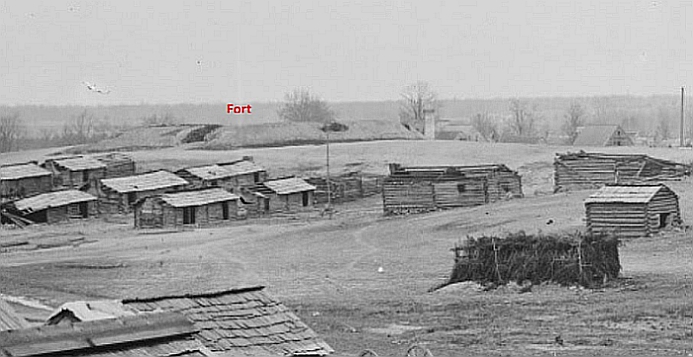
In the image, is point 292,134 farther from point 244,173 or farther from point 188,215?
point 188,215

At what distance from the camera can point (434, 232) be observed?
48750mm

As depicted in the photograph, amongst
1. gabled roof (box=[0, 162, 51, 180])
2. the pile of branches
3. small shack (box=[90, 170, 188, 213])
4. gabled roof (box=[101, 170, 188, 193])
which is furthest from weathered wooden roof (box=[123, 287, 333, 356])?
gabled roof (box=[0, 162, 51, 180])

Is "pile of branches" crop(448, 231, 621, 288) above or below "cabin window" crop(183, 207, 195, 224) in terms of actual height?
above

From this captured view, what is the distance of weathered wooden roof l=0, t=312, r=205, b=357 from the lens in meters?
7.70

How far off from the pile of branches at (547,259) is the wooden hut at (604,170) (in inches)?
1140

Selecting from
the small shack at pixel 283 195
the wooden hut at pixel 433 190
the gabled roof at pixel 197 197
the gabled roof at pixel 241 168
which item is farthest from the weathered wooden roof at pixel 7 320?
the gabled roof at pixel 241 168

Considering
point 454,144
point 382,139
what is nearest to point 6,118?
point 382,139

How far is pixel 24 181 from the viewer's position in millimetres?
71062

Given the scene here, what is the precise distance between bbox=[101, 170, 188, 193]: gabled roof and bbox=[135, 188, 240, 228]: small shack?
19.2 feet

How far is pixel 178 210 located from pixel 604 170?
67.7 feet

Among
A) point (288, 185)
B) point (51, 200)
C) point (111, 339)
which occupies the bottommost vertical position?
point (51, 200)

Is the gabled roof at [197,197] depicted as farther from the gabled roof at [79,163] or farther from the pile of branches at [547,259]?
the pile of branches at [547,259]

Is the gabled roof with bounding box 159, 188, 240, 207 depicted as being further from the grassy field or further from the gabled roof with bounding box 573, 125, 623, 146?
the gabled roof with bounding box 573, 125, 623, 146

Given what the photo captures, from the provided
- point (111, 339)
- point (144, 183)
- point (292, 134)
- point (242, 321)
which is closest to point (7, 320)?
point (242, 321)
